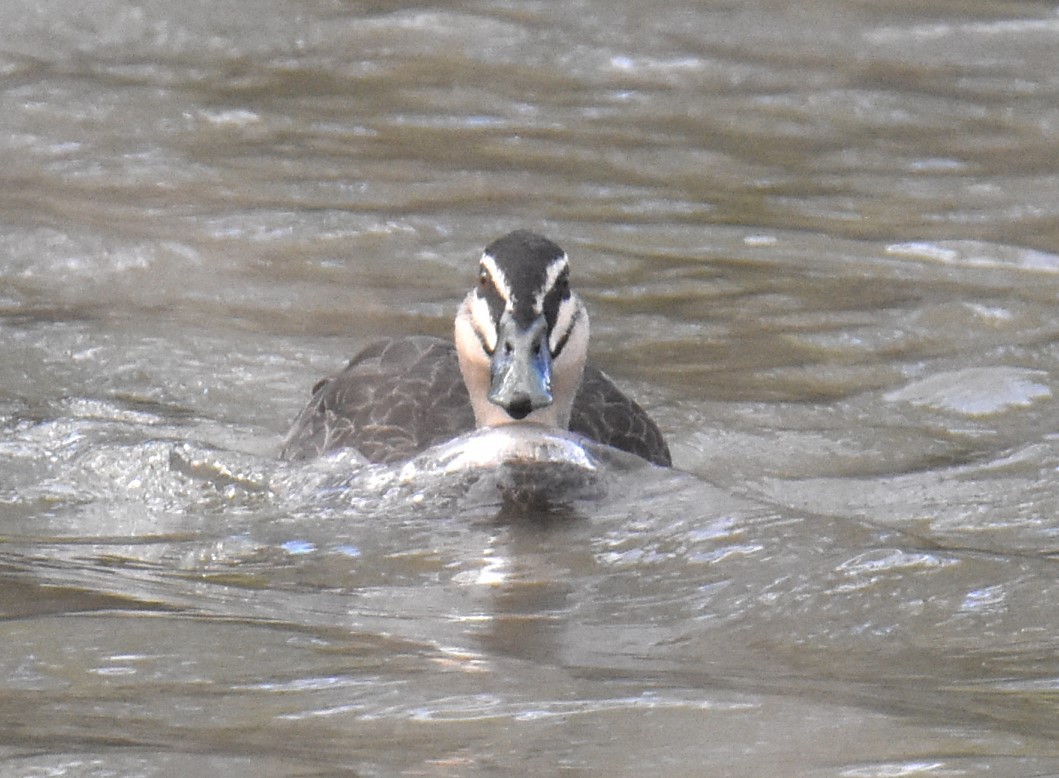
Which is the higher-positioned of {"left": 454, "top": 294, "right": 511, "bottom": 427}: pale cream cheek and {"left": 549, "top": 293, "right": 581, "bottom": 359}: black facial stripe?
{"left": 549, "top": 293, "right": 581, "bottom": 359}: black facial stripe

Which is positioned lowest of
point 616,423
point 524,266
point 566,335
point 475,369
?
point 616,423

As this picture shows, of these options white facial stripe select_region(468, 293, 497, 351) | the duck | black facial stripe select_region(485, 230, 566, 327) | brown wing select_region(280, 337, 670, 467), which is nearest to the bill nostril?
the duck

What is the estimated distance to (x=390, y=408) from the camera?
27.1ft

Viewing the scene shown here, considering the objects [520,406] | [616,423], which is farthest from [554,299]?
[616,423]

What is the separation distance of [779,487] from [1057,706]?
4.00 m

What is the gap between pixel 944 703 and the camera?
4.60 m

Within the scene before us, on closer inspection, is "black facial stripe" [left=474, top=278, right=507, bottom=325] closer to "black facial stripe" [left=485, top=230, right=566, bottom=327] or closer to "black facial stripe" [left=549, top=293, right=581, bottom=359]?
"black facial stripe" [left=485, top=230, right=566, bottom=327]

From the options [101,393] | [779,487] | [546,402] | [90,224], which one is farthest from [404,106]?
[546,402]

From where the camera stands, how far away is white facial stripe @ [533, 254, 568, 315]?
7.46 metres

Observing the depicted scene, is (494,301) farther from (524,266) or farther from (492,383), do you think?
(492,383)

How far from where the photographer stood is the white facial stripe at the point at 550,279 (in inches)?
294

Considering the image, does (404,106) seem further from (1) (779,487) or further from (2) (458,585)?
(2) (458,585)

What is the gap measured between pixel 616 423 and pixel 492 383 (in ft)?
4.23

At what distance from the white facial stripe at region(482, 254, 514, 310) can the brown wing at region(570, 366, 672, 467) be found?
0.94 metres
